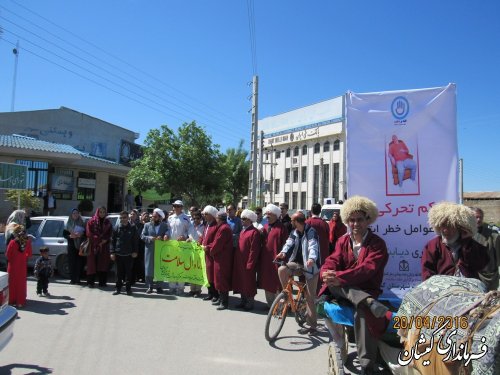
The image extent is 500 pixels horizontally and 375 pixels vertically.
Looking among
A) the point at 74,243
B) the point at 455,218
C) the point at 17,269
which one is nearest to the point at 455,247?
the point at 455,218

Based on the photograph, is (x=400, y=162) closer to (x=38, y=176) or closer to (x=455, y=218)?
(x=455, y=218)

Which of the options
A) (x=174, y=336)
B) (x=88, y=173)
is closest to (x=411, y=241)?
(x=174, y=336)

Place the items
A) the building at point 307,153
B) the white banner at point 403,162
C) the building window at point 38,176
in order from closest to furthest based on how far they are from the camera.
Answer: the white banner at point 403,162
the building window at point 38,176
the building at point 307,153

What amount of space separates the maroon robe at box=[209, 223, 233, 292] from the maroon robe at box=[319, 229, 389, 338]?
420 cm

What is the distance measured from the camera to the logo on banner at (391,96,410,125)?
5.57 meters

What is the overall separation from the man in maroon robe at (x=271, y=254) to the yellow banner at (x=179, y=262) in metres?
1.87

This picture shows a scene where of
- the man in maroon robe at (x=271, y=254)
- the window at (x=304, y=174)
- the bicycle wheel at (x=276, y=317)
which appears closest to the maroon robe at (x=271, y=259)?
the man in maroon robe at (x=271, y=254)

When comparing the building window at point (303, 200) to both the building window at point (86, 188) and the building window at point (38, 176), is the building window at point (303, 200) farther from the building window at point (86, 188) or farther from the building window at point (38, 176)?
the building window at point (38, 176)

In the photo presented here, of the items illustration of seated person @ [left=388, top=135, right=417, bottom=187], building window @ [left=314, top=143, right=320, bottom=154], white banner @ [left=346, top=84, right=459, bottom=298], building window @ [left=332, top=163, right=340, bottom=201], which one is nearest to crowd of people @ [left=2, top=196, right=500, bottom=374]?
white banner @ [left=346, top=84, right=459, bottom=298]

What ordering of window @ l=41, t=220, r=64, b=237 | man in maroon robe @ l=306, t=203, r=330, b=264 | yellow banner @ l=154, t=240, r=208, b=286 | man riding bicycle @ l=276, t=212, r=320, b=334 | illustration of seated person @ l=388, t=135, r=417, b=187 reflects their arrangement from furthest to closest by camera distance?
window @ l=41, t=220, r=64, b=237, yellow banner @ l=154, t=240, r=208, b=286, man in maroon robe @ l=306, t=203, r=330, b=264, man riding bicycle @ l=276, t=212, r=320, b=334, illustration of seated person @ l=388, t=135, r=417, b=187

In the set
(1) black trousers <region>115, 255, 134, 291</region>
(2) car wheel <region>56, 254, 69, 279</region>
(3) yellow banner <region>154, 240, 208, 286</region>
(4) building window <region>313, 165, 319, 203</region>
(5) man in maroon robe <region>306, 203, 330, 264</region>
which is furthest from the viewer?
(4) building window <region>313, 165, 319, 203</region>

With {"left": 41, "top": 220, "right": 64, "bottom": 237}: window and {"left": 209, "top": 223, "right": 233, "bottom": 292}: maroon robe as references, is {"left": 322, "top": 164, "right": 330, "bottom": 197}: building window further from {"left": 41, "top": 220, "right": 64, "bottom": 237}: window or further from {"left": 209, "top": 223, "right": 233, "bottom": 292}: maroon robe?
{"left": 209, "top": 223, "right": 233, "bottom": 292}: maroon robe

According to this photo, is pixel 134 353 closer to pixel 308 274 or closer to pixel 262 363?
pixel 262 363
